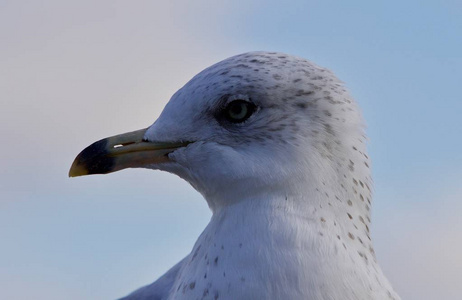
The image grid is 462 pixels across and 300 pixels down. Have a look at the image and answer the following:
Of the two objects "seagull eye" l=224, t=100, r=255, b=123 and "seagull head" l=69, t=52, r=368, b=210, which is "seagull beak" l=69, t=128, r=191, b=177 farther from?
"seagull eye" l=224, t=100, r=255, b=123

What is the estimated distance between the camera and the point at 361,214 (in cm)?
369

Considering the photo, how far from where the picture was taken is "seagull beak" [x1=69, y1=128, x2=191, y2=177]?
3.88m

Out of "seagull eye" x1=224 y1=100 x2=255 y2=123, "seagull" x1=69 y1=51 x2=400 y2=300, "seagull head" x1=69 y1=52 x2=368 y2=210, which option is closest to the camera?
"seagull" x1=69 y1=51 x2=400 y2=300

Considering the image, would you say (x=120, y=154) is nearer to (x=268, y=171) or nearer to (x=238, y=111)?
(x=238, y=111)

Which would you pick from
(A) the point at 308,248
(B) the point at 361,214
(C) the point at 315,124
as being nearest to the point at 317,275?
(A) the point at 308,248

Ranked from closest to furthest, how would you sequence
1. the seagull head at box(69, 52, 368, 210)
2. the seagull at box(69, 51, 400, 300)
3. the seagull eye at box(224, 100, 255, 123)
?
the seagull at box(69, 51, 400, 300) < the seagull head at box(69, 52, 368, 210) < the seagull eye at box(224, 100, 255, 123)

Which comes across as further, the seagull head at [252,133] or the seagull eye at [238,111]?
the seagull eye at [238,111]

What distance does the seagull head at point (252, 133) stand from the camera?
12.0 ft

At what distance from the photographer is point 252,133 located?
12.4 ft

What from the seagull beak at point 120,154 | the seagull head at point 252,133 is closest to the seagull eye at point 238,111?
the seagull head at point 252,133

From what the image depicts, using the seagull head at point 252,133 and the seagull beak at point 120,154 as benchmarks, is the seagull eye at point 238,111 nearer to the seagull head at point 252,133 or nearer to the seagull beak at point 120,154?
the seagull head at point 252,133

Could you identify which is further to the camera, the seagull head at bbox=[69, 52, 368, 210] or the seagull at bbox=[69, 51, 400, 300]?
the seagull head at bbox=[69, 52, 368, 210]

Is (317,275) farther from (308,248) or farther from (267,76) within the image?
(267,76)

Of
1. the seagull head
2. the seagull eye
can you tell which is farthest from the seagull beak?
the seagull eye
